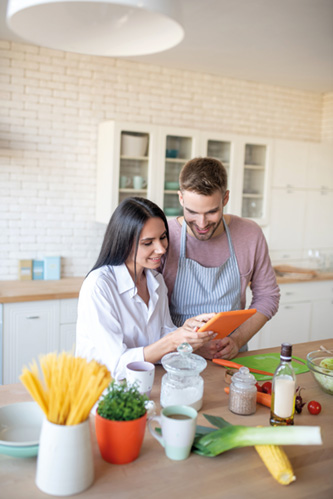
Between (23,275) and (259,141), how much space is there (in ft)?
9.05

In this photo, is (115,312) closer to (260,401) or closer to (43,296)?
(260,401)

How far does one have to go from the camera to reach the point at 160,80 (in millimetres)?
4824

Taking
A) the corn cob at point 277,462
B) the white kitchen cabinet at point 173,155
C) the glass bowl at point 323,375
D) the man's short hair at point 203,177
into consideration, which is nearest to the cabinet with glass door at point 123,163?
the white kitchen cabinet at point 173,155

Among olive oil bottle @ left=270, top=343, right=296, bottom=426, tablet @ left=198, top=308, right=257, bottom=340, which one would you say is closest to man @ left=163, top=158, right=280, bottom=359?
tablet @ left=198, top=308, right=257, bottom=340

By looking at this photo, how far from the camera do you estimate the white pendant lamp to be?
42.8 inches

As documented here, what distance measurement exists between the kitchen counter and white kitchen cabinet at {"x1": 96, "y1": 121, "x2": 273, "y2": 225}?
0.69m

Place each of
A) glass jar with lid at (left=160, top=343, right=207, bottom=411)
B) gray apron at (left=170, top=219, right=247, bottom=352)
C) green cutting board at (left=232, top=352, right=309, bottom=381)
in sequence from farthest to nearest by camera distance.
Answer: gray apron at (left=170, top=219, right=247, bottom=352)
green cutting board at (left=232, top=352, right=309, bottom=381)
glass jar with lid at (left=160, top=343, right=207, bottom=411)

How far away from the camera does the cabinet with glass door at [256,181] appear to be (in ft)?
16.5

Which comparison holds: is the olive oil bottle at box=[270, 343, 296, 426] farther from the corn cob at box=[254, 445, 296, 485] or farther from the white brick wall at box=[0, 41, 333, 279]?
the white brick wall at box=[0, 41, 333, 279]

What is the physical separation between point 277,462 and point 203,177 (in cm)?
131

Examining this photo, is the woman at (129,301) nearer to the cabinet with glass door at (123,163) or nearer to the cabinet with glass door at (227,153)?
the cabinet with glass door at (123,163)

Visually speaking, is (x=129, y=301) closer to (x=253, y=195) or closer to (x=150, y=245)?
(x=150, y=245)

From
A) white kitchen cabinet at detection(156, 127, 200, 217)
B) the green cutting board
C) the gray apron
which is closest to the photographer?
the green cutting board

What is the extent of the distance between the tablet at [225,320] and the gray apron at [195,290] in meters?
0.50
